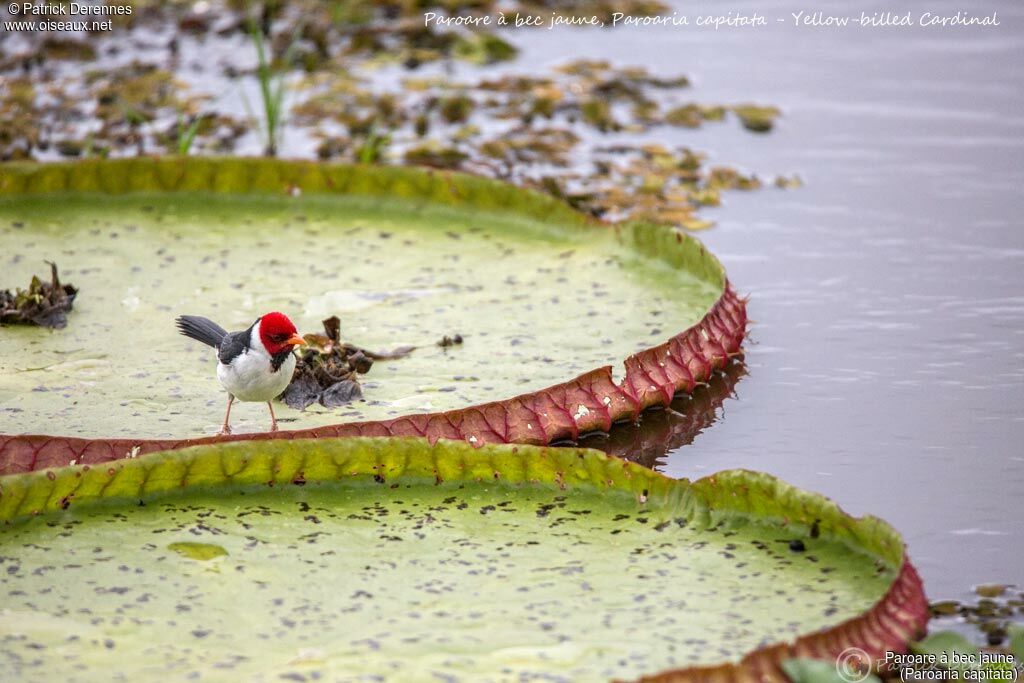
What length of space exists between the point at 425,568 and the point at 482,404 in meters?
0.61

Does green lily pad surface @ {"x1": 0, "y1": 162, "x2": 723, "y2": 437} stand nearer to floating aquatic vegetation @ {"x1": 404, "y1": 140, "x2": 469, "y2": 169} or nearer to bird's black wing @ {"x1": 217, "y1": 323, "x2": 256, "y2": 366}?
bird's black wing @ {"x1": 217, "y1": 323, "x2": 256, "y2": 366}

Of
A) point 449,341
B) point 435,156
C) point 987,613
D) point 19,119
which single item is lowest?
point 987,613

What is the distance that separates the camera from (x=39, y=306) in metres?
3.72

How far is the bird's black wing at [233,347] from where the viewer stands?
3.12 m

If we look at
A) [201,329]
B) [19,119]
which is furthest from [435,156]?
[201,329]

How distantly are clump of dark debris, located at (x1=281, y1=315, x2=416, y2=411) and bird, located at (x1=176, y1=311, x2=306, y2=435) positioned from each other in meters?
0.14

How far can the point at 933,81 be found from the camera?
6141mm

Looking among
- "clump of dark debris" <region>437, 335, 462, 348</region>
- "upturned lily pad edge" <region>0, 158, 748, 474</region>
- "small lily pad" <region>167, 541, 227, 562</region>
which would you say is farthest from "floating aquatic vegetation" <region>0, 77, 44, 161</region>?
"small lily pad" <region>167, 541, 227, 562</region>

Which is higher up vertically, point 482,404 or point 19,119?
point 19,119

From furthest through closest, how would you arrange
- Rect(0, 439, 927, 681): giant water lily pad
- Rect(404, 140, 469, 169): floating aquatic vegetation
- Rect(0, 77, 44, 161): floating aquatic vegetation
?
Rect(0, 77, 44, 161): floating aquatic vegetation, Rect(404, 140, 469, 169): floating aquatic vegetation, Rect(0, 439, 927, 681): giant water lily pad

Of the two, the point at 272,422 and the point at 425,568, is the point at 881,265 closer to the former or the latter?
the point at 272,422

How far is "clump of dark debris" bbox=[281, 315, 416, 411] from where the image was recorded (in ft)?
11.0

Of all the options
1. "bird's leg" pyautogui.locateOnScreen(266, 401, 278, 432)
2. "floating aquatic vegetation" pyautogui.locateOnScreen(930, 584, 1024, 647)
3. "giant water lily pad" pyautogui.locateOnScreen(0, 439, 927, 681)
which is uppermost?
"bird's leg" pyautogui.locateOnScreen(266, 401, 278, 432)

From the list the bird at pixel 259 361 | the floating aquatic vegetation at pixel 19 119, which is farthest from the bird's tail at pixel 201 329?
the floating aquatic vegetation at pixel 19 119
